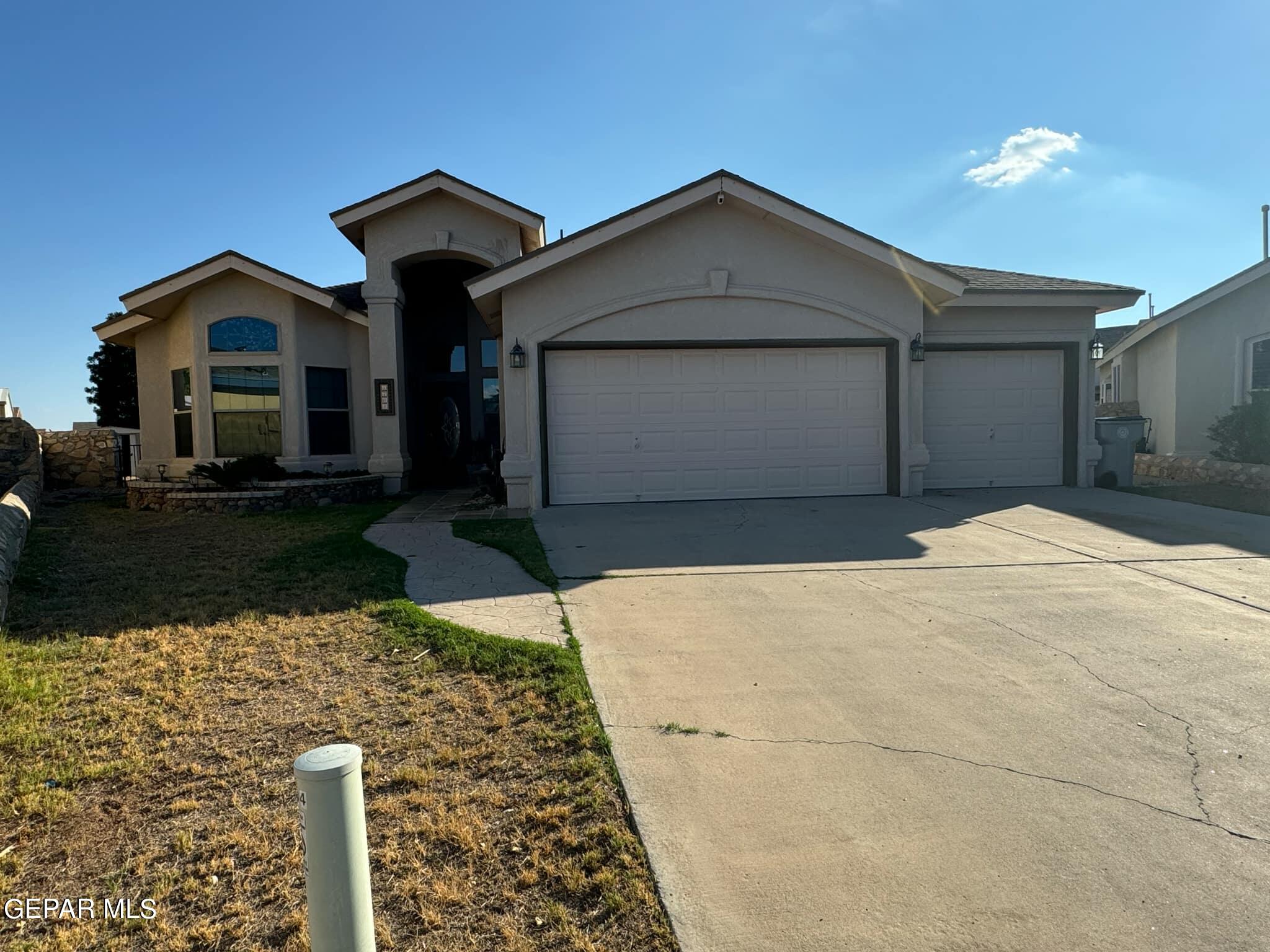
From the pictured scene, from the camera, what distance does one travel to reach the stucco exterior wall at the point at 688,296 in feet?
38.2

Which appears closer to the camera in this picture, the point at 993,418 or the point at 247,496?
the point at 247,496

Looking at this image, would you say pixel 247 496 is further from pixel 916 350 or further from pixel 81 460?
pixel 916 350

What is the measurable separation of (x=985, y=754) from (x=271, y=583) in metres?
6.21

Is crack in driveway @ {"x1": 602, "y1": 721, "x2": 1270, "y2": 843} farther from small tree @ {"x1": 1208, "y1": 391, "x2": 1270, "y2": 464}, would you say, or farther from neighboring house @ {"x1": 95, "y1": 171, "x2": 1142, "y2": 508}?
small tree @ {"x1": 1208, "y1": 391, "x2": 1270, "y2": 464}

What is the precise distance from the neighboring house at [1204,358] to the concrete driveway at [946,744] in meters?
10.9

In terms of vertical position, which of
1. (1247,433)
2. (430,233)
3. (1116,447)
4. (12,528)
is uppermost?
(430,233)

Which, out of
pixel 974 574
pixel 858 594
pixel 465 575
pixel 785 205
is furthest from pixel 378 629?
pixel 785 205

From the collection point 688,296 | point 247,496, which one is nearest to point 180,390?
point 247,496

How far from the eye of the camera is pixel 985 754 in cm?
354

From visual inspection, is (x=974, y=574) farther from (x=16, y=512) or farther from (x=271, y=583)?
(x=16, y=512)

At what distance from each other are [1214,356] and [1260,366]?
0.83 m

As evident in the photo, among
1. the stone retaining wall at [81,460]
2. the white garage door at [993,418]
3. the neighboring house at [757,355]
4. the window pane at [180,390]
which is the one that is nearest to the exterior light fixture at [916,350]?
the neighboring house at [757,355]

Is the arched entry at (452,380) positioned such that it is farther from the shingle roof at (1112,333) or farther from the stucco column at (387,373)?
the shingle roof at (1112,333)

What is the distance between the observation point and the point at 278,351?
14.7 metres
